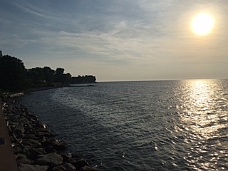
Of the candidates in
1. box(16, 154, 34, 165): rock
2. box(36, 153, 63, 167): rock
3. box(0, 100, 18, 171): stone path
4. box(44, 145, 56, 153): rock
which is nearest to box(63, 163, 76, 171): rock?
box(36, 153, 63, 167): rock

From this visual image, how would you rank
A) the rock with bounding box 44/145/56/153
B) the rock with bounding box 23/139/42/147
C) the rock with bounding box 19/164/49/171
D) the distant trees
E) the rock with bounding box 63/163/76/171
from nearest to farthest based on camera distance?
the rock with bounding box 19/164/49/171 → the rock with bounding box 63/163/76/171 → the rock with bounding box 44/145/56/153 → the rock with bounding box 23/139/42/147 → the distant trees

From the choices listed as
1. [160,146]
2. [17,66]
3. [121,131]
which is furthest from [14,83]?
[160,146]

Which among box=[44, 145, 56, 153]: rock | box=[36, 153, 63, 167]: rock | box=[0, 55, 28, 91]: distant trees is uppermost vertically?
box=[0, 55, 28, 91]: distant trees

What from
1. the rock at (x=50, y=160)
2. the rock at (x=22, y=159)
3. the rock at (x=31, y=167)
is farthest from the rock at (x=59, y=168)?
the rock at (x=22, y=159)

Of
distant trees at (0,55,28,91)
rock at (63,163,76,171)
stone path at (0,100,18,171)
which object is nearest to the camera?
stone path at (0,100,18,171)

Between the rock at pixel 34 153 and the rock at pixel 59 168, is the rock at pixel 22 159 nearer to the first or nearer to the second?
the rock at pixel 34 153

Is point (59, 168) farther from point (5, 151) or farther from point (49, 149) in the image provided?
point (5, 151)

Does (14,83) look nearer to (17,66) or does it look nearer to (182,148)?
(17,66)

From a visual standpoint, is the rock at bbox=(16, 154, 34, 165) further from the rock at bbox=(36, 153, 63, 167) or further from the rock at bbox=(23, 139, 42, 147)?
the rock at bbox=(23, 139, 42, 147)

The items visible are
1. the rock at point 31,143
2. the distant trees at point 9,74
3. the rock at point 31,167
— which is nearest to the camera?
the rock at point 31,167

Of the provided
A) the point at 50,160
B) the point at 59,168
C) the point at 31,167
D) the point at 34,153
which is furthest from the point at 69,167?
the point at 34,153

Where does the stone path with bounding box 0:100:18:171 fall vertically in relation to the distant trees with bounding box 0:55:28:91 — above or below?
below

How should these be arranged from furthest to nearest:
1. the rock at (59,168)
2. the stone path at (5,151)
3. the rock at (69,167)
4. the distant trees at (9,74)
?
the distant trees at (9,74), the rock at (69,167), the rock at (59,168), the stone path at (5,151)

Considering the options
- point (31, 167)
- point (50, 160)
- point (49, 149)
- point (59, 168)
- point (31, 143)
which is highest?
point (31, 167)
